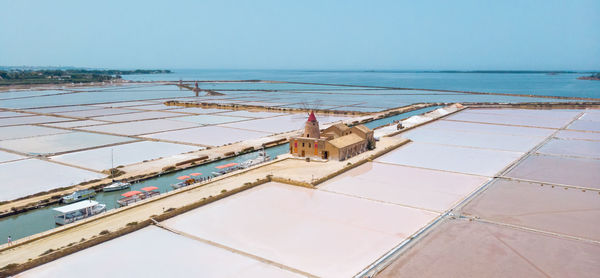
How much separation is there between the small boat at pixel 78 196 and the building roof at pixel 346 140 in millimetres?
13729

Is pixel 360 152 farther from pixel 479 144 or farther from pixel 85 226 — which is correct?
pixel 85 226

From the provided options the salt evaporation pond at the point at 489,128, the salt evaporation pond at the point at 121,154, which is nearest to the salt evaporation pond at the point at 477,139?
the salt evaporation pond at the point at 489,128

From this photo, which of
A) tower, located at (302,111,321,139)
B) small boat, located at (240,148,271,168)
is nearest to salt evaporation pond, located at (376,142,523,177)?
tower, located at (302,111,321,139)

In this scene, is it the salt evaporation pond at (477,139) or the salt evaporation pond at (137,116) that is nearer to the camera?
the salt evaporation pond at (477,139)

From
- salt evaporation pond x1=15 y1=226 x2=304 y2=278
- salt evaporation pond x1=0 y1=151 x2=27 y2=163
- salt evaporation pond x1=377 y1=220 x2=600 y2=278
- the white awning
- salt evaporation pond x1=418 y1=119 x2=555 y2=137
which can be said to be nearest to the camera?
salt evaporation pond x1=15 y1=226 x2=304 y2=278

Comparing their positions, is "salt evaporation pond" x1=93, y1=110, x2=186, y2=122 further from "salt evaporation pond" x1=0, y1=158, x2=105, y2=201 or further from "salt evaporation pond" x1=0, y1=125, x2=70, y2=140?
"salt evaporation pond" x1=0, y1=158, x2=105, y2=201

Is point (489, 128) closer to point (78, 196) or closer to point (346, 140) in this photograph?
point (346, 140)

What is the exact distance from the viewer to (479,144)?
32969mm

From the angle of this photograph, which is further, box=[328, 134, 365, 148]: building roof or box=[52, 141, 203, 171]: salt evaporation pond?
box=[328, 134, 365, 148]: building roof

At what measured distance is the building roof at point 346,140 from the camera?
26156 mm

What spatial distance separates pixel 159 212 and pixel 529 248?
13652 mm

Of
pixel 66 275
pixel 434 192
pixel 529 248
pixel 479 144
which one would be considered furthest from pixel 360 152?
pixel 66 275

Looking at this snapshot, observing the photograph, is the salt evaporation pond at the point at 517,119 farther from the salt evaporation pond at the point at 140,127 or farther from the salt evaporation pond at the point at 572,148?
the salt evaporation pond at the point at 140,127

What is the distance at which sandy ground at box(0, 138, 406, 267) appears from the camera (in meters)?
13.5
